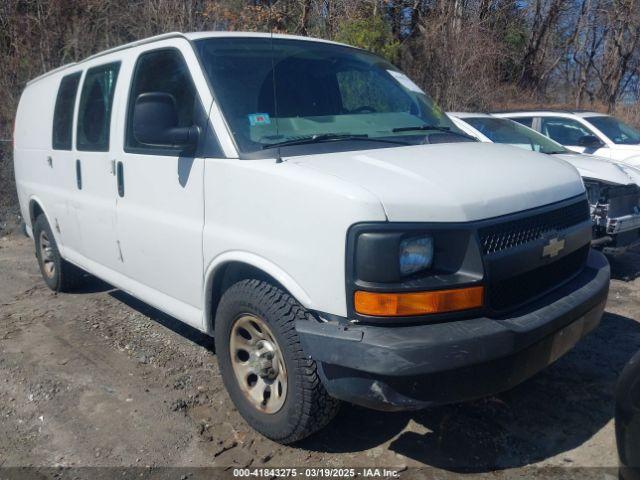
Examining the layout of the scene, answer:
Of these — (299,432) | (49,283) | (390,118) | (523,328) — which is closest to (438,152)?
(390,118)

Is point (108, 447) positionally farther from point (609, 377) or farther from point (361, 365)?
point (609, 377)

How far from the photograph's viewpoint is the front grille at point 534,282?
9.07ft

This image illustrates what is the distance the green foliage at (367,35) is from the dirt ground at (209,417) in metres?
9.02

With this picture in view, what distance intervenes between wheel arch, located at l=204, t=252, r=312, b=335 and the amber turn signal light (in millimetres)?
299

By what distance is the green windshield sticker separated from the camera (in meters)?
3.29

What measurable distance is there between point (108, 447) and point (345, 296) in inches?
66.9

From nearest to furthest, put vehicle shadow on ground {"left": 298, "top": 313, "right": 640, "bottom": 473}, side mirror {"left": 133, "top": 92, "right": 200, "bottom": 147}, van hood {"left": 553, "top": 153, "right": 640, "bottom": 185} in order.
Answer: vehicle shadow on ground {"left": 298, "top": 313, "right": 640, "bottom": 473}
side mirror {"left": 133, "top": 92, "right": 200, "bottom": 147}
van hood {"left": 553, "top": 153, "right": 640, "bottom": 185}

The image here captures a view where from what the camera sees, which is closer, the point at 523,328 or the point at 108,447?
the point at 523,328

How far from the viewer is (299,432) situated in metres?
3.01

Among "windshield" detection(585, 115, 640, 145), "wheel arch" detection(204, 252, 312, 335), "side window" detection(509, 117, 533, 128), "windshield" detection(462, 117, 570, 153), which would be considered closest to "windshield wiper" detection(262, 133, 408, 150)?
"wheel arch" detection(204, 252, 312, 335)

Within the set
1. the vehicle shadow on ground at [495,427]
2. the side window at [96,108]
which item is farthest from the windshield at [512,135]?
the side window at [96,108]

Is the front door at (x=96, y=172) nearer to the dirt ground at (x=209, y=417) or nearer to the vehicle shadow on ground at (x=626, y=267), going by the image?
the dirt ground at (x=209, y=417)

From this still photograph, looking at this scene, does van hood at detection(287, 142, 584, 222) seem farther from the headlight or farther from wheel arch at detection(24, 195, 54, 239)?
wheel arch at detection(24, 195, 54, 239)

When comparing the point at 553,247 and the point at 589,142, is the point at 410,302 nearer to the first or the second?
the point at 553,247
